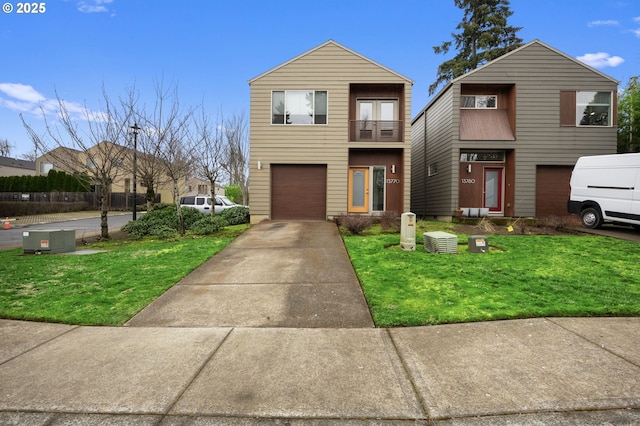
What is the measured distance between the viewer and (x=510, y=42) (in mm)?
26844

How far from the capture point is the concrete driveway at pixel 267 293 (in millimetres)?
4336

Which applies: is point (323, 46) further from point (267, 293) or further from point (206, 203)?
point (206, 203)

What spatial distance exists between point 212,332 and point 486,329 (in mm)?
3196

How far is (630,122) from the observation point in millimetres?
19453

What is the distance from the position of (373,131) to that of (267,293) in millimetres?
11227

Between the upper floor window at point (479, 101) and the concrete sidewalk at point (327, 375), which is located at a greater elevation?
the upper floor window at point (479, 101)

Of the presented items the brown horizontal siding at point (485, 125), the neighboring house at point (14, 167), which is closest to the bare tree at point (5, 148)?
the neighboring house at point (14, 167)

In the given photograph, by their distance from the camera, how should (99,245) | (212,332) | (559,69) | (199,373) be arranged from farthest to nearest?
(559,69)
(99,245)
(212,332)
(199,373)

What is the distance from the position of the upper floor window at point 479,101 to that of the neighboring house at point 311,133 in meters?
2.90

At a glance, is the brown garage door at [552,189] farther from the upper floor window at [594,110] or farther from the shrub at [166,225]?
the shrub at [166,225]

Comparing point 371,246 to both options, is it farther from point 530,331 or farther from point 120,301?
point 120,301

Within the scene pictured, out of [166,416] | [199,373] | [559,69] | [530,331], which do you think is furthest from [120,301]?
[559,69]

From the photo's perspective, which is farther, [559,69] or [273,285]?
[559,69]

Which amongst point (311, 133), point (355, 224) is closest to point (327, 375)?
point (355, 224)
